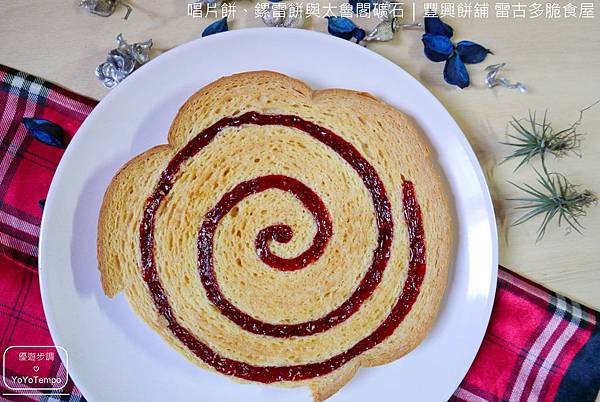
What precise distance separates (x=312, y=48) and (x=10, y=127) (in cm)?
70

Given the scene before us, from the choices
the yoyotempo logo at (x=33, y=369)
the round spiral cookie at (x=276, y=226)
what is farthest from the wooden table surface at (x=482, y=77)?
the yoyotempo logo at (x=33, y=369)

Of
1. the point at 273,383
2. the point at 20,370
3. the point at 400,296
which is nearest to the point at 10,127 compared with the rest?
the point at 20,370

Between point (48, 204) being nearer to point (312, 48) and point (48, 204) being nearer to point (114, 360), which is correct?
point (114, 360)

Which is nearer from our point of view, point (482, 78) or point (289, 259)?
point (289, 259)

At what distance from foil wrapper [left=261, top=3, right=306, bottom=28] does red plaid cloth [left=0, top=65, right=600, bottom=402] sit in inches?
17.2

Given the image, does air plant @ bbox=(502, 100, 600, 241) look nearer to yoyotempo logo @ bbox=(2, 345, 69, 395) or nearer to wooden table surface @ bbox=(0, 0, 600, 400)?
wooden table surface @ bbox=(0, 0, 600, 400)

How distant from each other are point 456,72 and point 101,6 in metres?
0.79

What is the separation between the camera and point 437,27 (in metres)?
1.40

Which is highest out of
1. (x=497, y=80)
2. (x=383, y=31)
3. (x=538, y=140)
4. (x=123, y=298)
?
(x=383, y=31)

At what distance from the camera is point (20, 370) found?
4.58 feet

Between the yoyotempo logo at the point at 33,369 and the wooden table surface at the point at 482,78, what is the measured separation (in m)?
0.59

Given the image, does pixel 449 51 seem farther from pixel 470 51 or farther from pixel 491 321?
pixel 491 321

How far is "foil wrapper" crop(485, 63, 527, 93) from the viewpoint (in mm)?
1404

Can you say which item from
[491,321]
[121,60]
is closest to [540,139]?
[491,321]
